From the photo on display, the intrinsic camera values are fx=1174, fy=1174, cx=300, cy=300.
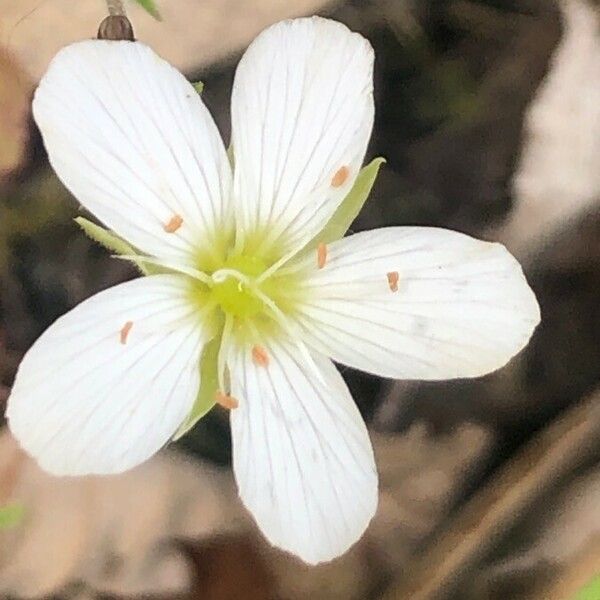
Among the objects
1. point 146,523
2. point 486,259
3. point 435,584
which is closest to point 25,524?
point 146,523

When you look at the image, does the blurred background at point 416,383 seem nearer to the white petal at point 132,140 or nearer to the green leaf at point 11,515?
the green leaf at point 11,515

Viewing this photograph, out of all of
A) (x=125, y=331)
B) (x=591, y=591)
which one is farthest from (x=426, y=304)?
(x=591, y=591)

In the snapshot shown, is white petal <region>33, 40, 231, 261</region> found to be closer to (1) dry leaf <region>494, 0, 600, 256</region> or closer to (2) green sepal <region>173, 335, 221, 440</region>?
(2) green sepal <region>173, 335, 221, 440</region>

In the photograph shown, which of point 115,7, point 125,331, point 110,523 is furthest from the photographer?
point 110,523

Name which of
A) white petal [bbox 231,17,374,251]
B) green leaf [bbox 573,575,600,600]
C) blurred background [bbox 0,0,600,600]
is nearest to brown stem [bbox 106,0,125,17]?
blurred background [bbox 0,0,600,600]

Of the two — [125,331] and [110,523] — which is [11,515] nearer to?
[110,523]

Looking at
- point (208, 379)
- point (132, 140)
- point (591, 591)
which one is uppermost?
point (132, 140)
